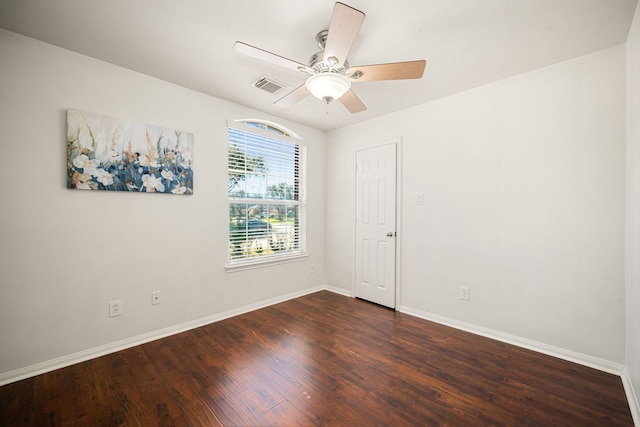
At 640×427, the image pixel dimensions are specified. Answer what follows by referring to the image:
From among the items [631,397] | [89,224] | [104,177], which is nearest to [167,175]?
[104,177]

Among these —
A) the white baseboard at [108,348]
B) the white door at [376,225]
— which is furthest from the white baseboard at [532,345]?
the white baseboard at [108,348]

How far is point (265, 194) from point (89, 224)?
1813mm

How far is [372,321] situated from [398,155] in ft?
6.64

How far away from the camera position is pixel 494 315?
263 cm

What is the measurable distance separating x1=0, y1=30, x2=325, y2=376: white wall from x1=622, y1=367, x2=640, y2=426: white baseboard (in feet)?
10.9

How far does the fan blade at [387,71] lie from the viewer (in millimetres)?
1743

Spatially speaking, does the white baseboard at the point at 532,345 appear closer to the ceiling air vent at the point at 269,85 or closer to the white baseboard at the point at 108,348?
the white baseboard at the point at 108,348

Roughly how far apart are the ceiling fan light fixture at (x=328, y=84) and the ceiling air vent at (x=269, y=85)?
81 centimetres

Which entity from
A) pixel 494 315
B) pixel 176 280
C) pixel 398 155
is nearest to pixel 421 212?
pixel 398 155

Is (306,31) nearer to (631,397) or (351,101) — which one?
(351,101)

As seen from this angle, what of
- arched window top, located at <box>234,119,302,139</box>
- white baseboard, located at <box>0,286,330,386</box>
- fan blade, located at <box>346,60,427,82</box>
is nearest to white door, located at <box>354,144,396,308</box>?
arched window top, located at <box>234,119,302,139</box>

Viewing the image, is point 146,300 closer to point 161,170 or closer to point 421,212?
point 161,170

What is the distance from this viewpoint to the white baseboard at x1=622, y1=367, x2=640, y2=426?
1571 mm

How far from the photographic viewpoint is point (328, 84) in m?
1.85
